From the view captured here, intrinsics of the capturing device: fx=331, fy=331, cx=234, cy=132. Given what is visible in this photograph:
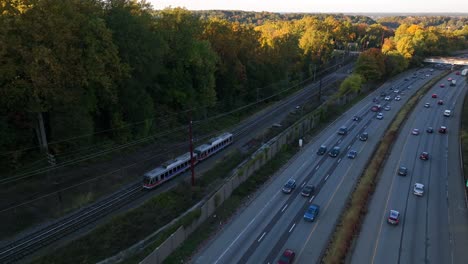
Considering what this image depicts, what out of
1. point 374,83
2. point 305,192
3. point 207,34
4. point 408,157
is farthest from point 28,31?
point 374,83

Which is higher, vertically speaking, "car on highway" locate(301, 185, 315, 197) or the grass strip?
"car on highway" locate(301, 185, 315, 197)

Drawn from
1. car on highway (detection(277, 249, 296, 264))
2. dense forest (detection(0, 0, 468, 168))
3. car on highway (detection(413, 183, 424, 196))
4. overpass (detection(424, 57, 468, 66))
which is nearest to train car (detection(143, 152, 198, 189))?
dense forest (detection(0, 0, 468, 168))

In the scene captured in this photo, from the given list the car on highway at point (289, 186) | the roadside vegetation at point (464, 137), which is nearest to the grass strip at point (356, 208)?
the car on highway at point (289, 186)

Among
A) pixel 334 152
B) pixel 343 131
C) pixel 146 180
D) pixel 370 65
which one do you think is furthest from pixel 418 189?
pixel 370 65

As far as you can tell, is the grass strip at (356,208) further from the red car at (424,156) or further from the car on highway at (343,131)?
the car on highway at (343,131)

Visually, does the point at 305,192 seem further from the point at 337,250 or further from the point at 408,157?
the point at 408,157

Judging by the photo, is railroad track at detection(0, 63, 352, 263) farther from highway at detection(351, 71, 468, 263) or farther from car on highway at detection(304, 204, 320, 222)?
highway at detection(351, 71, 468, 263)

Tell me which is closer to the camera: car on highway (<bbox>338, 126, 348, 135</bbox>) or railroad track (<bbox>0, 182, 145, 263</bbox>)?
railroad track (<bbox>0, 182, 145, 263</bbox>)

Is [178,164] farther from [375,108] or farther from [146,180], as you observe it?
[375,108]
